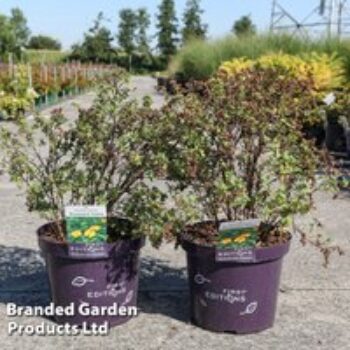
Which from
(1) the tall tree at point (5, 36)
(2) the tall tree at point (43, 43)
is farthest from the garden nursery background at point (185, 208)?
(2) the tall tree at point (43, 43)

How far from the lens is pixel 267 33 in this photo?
21.6m

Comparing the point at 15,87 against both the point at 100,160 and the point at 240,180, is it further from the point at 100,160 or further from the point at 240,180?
the point at 240,180

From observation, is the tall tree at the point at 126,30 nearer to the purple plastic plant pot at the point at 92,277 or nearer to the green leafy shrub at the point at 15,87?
the green leafy shrub at the point at 15,87

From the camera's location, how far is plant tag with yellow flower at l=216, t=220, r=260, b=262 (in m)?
3.89

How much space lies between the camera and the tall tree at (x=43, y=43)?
3241 inches

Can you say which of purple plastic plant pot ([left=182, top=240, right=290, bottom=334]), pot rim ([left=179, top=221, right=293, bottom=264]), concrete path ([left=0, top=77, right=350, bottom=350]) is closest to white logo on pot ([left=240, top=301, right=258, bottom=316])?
purple plastic plant pot ([left=182, top=240, right=290, bottom=334])

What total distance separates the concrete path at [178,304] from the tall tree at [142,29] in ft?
190

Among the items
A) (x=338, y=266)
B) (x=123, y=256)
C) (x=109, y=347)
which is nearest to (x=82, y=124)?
(x=123, y=256)

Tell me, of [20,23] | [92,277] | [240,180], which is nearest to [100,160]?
[92,277]

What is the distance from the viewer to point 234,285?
3945mm

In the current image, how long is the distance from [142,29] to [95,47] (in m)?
8.52

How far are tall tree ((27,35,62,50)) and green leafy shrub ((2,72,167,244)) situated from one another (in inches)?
3104

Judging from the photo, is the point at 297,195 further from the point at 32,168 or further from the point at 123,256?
the point at 32,168

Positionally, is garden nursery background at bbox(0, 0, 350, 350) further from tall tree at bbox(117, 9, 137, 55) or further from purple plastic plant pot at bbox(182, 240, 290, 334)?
tall tree at bbox(117, 9, 137, 55)
